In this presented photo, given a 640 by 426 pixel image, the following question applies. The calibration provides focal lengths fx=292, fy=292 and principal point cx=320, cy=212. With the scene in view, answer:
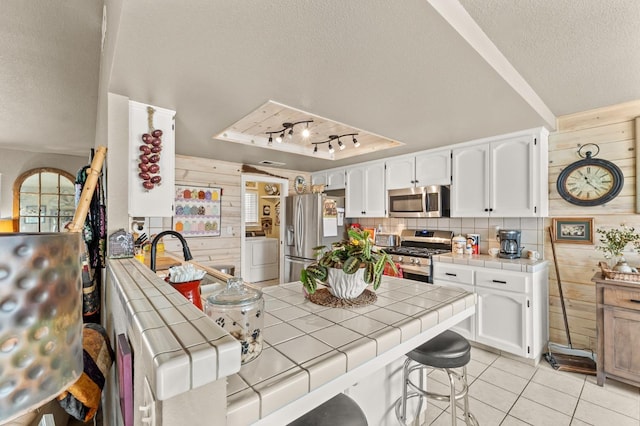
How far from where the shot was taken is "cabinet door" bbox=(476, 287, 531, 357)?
2.61 metres

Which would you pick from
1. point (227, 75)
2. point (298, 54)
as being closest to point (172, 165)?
point (227, 75)

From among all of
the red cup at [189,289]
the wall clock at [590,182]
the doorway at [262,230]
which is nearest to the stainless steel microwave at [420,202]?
the wall clock at [590,182]

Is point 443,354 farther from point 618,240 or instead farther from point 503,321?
point 618,240

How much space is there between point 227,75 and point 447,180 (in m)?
2.64

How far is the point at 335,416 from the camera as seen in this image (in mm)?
972

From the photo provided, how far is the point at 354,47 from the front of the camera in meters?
1.43

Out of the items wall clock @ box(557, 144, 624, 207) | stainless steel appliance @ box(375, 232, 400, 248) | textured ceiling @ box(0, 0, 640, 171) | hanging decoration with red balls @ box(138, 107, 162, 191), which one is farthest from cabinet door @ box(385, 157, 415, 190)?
hanging decoration with red balls @ box(138, 107, 162, 191)

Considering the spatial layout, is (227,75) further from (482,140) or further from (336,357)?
(482,140)

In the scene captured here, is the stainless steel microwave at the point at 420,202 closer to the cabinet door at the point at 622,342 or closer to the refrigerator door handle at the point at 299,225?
the refrigerator door handle at the point at 299,225

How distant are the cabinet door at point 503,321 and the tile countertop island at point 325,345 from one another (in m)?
1.72

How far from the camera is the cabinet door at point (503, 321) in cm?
261

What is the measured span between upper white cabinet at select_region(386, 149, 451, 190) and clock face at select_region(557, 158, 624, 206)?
1.04 metres

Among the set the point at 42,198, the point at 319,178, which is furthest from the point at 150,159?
the point at 42,198

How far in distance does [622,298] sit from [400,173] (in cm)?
235
